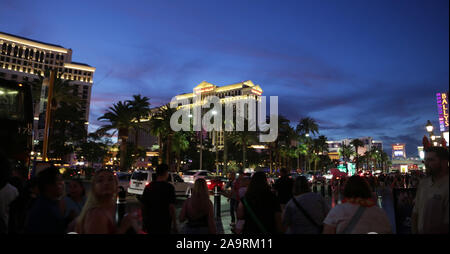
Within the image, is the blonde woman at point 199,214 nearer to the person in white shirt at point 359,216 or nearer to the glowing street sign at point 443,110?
the person in white shirt at point 359,216

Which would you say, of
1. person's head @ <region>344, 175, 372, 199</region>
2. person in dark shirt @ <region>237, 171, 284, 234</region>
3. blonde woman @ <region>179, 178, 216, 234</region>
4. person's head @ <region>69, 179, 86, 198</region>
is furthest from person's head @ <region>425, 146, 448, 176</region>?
person's head @ <region>69, 179, 86, 198</region>

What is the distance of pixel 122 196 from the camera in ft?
23.5

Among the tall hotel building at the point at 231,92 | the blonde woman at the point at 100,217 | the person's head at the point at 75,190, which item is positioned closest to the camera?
the blonde woman at the point at 100,217

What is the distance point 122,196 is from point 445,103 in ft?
147

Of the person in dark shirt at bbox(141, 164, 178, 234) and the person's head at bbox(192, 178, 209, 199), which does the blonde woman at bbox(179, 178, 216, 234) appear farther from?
the person in dark shirt at bbox(141, 164, 178, 234)

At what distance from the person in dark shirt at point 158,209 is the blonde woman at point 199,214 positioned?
11.4 inches

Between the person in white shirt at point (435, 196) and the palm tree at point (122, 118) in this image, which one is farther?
the palm tree at point (122, 118)

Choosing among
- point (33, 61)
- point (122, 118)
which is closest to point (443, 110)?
point (122, 118)

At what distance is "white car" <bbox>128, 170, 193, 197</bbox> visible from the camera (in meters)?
16.5

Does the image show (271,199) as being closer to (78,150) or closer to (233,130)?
(233,130)

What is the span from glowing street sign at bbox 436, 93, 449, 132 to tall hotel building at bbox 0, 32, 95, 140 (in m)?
107

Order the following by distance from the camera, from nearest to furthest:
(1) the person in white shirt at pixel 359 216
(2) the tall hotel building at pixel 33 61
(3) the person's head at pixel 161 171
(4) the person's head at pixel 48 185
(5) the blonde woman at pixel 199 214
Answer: (4) the person's head at pixel 48 185, (1) the person in white shirt at pixel 359 216, (5) the blonde woman at pixel 199 214, (3) the person's head at pixel 161 171, (2) the tall hotel building at pixel 33 61

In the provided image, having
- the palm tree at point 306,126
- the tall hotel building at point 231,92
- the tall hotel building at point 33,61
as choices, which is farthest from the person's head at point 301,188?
the tall hotel building at point 231,92

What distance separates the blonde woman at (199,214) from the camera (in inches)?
180
